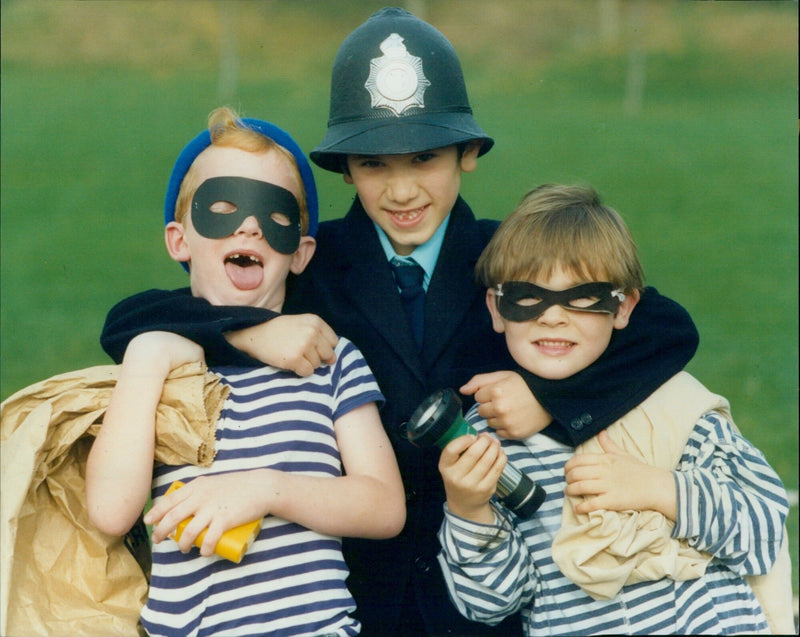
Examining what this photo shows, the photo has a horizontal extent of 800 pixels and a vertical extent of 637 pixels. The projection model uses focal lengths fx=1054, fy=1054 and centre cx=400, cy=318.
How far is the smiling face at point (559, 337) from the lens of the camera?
2.73 m

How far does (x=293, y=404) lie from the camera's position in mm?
2680

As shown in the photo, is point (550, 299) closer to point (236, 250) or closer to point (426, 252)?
point (426, 252)

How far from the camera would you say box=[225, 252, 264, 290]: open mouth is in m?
2.88

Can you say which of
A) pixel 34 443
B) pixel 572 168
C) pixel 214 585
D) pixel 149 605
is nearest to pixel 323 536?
pixel 214 585

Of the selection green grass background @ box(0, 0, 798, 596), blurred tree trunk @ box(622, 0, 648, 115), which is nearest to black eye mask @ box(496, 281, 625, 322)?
green grass background @ box(0, 0, 798, 596)

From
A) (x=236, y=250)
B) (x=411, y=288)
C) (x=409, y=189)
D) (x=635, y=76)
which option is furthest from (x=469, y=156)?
(x=635, y=76)

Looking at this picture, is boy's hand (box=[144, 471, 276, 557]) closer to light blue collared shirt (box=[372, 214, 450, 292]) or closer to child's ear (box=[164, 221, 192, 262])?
child's ear (box=[164, 221, 192, 262])

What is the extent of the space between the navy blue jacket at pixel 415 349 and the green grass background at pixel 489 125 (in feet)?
23.8

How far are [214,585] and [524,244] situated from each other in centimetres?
117

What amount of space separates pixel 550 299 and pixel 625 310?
10.5 inches

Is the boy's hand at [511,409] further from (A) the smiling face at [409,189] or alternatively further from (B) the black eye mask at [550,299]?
(A) the smiling face at [409,189]

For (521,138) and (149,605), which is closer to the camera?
(149,605)

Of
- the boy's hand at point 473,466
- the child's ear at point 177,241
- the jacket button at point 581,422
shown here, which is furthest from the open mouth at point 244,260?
the jacket button at point 581,422

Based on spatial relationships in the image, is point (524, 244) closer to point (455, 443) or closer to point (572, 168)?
point (455, 443)
